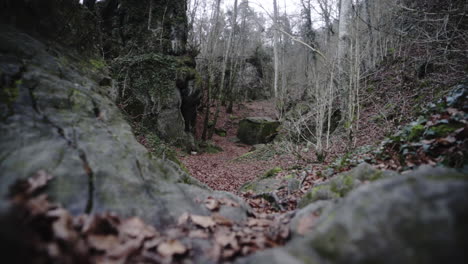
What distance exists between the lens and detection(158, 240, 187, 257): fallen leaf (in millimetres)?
1515

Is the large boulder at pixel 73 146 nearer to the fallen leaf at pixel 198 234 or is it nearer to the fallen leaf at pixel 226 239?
the fallen leaf at pixel 198 234

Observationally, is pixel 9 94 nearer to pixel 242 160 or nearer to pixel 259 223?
pixel 259 223

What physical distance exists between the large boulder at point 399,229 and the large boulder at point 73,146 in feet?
4.59

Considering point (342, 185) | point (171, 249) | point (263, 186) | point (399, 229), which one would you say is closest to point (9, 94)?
point (171, 249)

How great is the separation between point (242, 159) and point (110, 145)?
892cm

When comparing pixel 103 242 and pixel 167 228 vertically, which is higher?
pixel 103 242

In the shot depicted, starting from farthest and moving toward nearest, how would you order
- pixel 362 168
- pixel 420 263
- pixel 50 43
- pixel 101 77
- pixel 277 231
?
pixel 101 77 < pixel 50 43 < pixel 362 168 < pixel 277 231 < pixel 420 263

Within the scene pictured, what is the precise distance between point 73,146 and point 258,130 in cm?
1334

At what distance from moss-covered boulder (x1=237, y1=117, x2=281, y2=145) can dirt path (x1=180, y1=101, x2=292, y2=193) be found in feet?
2.29

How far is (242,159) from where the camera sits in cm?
1121

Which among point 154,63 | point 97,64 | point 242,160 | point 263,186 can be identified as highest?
point 154,63

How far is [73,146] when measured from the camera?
2.24m

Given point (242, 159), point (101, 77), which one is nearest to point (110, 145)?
point (101, 77)

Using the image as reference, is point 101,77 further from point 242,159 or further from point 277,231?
point 242,159
